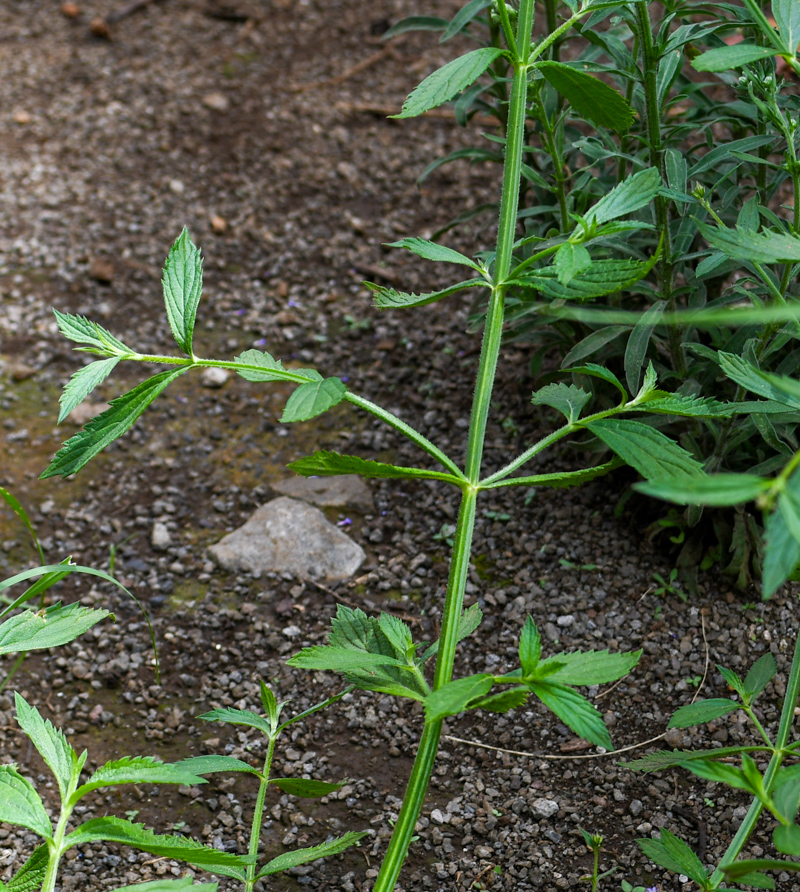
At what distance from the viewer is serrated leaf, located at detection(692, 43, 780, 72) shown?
102 centimetres

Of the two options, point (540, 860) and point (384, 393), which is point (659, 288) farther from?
point (540, 860)

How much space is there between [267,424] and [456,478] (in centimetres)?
145

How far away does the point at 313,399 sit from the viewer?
1010mm

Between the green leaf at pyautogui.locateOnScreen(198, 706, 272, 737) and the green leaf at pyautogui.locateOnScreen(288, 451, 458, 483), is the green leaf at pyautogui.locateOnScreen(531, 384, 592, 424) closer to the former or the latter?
the green leaf at pyautogui.locateOnScreen(288, 451, 458, 483)

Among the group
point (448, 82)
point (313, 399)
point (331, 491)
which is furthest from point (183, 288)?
point (331, 491)

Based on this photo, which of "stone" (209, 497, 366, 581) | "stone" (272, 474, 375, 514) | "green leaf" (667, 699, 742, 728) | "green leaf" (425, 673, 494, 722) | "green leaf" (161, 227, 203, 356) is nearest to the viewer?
"green leaf" (425, 673, 494, 722)

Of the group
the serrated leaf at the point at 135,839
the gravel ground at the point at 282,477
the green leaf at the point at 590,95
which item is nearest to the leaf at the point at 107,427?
the serrated leaf at the point at 135,839

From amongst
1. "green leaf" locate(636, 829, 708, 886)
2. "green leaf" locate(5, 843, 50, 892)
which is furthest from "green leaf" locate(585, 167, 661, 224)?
"green leaf" locate(5, 843, 50, 892)

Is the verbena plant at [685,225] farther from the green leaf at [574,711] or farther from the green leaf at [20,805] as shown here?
the green leaf at [20,805]

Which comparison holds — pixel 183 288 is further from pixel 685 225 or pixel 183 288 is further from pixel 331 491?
pixel 331 491

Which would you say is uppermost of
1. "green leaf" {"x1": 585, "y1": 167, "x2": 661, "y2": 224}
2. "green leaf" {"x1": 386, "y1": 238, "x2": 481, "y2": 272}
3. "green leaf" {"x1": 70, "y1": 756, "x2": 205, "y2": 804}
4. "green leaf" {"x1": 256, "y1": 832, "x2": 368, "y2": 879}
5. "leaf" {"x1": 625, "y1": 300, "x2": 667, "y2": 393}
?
"green leaf" {"x1": 585, "y1": 167, "x2": 661, "y2": 224}

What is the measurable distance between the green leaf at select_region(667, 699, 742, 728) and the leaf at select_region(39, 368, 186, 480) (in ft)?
2.68

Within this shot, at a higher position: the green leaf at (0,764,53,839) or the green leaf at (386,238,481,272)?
the green leaf at (386,238,481,272)

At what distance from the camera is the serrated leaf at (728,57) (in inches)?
40.3
